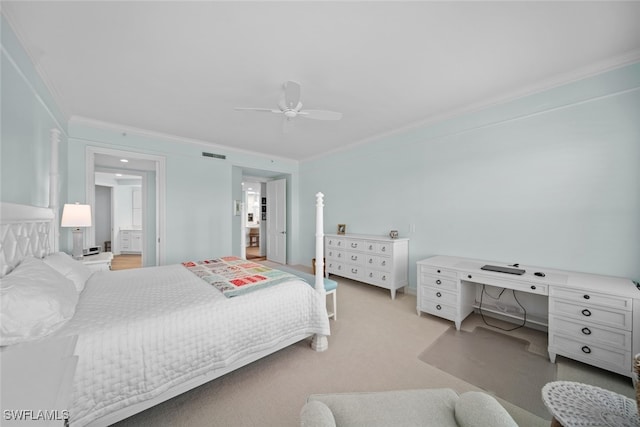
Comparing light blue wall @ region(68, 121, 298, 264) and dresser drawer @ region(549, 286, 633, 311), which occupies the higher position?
light blue wall @ region(68, 121, 298, 264)

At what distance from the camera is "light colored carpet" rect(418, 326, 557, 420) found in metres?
1.78

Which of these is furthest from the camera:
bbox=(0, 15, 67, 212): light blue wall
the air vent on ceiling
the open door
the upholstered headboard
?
the open door

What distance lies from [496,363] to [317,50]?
310cm

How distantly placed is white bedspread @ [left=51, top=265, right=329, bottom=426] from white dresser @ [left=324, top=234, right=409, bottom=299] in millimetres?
→ 1712

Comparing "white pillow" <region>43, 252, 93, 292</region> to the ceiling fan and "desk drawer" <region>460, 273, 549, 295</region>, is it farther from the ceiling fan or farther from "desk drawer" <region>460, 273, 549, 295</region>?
"desk drawer" <region>460, 273, 549, 295</region>

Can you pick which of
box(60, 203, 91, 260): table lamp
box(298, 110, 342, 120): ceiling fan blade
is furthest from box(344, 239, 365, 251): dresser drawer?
box(60, 203, 91, 260): table lamp

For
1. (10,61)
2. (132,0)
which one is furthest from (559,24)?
(10,61)

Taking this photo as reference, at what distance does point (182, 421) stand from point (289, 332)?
87 centimetres

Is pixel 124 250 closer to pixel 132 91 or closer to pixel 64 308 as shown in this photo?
pixel 132 91

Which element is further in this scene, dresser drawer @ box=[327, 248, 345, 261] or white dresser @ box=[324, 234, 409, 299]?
dresser drawer @ box=[327, 248, 345, 261]

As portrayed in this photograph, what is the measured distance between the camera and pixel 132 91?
2.66 metres

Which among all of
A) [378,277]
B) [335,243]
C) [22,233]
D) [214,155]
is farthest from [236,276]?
[214,155]

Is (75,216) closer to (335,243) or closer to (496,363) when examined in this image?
(335,243)

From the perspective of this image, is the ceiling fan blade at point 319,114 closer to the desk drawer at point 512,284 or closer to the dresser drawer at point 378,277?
the desk drawer at point 512,284
